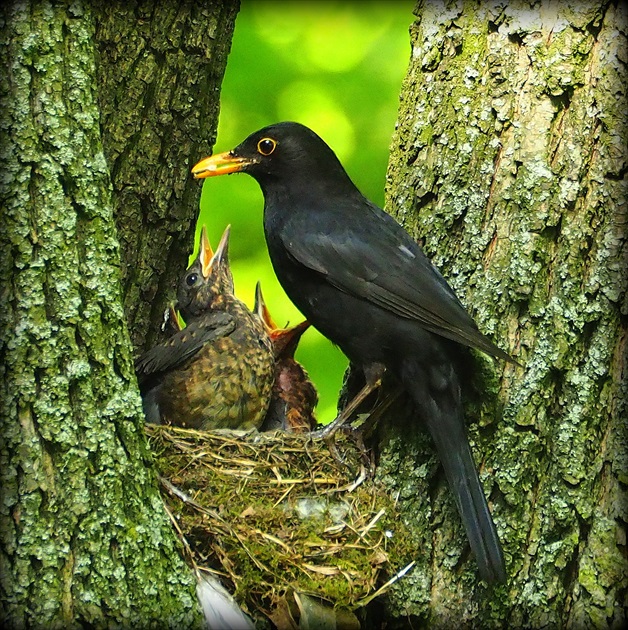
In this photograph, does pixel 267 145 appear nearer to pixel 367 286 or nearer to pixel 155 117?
pixel 155 117

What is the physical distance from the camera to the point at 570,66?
3867mm

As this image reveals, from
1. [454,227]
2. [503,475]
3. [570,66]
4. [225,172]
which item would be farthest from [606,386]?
[225,172]

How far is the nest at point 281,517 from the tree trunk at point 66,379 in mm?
542

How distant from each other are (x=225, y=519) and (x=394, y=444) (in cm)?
80

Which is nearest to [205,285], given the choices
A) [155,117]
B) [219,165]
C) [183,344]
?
[183,344]

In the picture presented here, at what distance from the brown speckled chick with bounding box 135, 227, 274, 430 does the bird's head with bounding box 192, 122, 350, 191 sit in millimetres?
886

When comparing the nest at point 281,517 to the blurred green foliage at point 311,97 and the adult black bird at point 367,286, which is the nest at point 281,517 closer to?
the adult black bird at point 367,286

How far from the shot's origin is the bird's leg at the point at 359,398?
4234mm

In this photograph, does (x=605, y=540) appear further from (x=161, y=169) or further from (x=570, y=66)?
(x=161, y=169)

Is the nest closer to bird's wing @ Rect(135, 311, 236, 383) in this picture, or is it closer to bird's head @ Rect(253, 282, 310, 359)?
bird's wing @ Rect(135, 311, 236, 383)

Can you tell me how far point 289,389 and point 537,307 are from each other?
2100 mm

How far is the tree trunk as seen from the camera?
2.84m

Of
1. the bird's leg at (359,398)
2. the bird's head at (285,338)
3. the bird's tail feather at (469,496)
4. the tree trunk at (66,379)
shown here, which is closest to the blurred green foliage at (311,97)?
the bird's head at (285,338)

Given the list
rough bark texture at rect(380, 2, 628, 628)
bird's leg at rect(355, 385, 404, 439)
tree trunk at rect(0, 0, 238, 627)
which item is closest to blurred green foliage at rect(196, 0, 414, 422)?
bird's leg at rect(355, 385, 404, 439)
